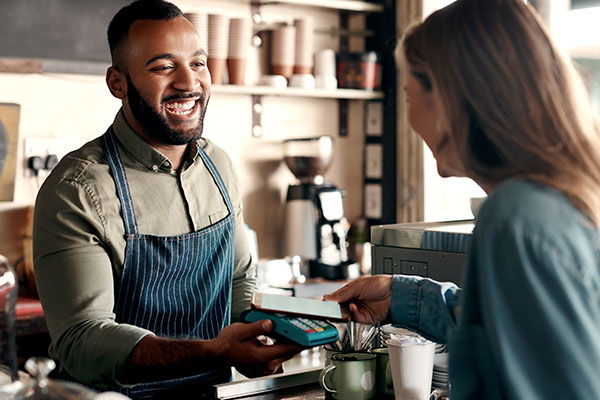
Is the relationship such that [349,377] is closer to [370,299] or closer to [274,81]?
[370,299]

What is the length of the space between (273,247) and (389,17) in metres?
1.42

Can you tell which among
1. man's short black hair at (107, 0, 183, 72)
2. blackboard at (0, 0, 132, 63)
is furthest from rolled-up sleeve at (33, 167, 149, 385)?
blackboard at (0, 0, 132, 63)

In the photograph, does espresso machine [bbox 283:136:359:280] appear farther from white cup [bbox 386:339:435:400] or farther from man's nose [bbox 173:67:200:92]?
white cup [bbox 386:339:435:400]

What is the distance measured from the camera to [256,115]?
3801mm

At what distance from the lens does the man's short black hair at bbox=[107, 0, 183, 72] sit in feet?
6.12

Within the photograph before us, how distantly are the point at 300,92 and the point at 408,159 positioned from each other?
71 cm

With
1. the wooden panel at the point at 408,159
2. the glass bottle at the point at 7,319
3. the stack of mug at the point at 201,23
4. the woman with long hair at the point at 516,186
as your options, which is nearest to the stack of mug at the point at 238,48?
the stack of mug at the point at 201,23

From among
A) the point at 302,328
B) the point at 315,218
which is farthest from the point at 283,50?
the point at 302,328

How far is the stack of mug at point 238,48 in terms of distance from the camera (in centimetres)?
351

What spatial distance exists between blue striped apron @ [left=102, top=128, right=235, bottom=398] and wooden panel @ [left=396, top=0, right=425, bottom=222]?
2.13m

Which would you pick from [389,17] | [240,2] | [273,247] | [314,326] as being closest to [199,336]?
[314,326]

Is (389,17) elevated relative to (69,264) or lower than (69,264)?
elevated

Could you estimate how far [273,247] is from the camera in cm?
390

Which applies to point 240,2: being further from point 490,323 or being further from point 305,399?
point 490,323
